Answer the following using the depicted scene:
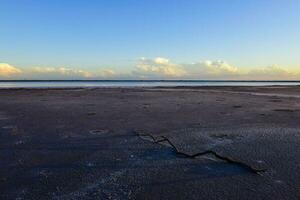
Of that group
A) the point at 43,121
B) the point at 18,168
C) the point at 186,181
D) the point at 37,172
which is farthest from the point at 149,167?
the point at 43,121

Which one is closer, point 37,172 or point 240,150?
point 37,172

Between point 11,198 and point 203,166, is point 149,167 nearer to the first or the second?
point 203,166

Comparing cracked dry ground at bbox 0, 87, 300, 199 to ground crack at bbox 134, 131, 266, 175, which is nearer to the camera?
cracked dry ground at bbox 0, 87, 300, 199

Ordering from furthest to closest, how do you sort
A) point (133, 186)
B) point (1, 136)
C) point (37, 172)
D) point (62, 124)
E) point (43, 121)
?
point (43, 121)
point (62, 124)
point (1, 136)
point (37, 172)
point (133, 186)

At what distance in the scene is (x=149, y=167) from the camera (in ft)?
20.8

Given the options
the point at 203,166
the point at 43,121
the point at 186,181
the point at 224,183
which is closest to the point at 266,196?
the point at 224,183

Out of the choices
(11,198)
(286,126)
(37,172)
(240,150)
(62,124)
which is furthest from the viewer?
(62,124)

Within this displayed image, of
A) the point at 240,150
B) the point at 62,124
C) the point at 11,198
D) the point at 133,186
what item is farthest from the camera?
the point at 62,124

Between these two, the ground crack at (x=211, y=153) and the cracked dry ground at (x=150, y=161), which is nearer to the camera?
the cracked dry ground at (x=150, y=161)

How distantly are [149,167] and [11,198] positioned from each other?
8.18 feet

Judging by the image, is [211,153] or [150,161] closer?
[150,161]

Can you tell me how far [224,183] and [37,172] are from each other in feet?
10.8

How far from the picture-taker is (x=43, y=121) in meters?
12.6

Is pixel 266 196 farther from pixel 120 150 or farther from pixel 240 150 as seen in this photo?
pixel 120 150
